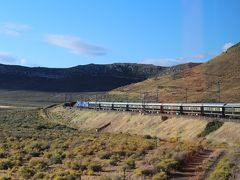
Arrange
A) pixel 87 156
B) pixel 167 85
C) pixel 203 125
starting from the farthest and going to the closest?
1. pixel 167 85
2. pixel 203 125
3. pixel 87 156

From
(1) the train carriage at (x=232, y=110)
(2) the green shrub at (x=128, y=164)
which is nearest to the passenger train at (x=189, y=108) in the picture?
(1) the train carriage at (x=232, y=110)

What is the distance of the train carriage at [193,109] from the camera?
55188 millimetres

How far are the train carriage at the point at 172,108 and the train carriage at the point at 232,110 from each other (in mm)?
12863

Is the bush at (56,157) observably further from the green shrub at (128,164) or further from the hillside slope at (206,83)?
the hillside slope at (206,83)

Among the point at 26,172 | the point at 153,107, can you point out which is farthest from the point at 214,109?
the point at 26,172

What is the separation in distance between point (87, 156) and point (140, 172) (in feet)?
33.3

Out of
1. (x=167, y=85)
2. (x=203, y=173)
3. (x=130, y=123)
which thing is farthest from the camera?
(x=167, y=85)

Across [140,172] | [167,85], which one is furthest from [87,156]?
[167,85]

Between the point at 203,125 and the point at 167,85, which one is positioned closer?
the point at 203,125

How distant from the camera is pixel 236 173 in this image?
848 inches

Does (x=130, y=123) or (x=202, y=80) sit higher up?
(x=202, y=80)

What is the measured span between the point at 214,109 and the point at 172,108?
→ 40.4 feet

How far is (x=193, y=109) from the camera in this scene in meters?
56.8

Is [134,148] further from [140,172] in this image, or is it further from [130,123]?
[130,123]
